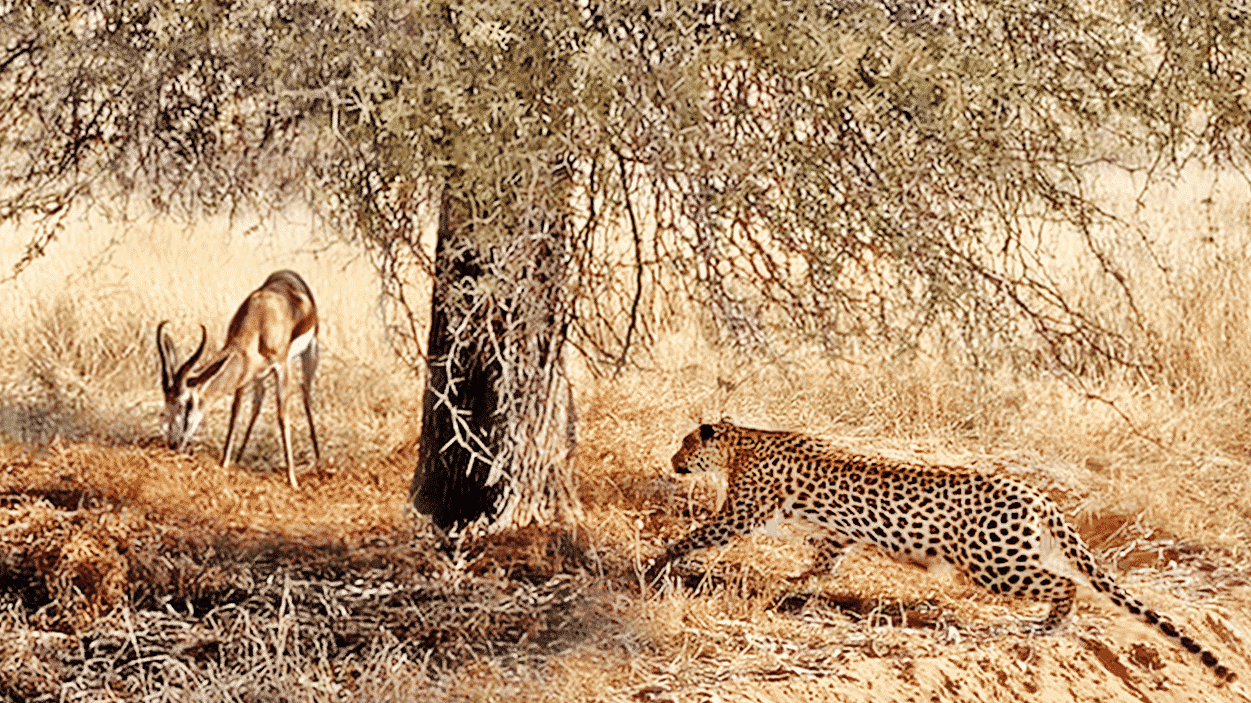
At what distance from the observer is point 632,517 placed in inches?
292

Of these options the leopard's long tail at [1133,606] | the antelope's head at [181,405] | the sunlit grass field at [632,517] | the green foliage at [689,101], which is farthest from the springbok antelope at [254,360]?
the leopard's long tail at [1133,606]

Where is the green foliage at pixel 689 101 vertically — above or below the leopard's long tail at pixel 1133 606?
above

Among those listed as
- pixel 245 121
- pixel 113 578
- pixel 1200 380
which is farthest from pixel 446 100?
pixel 1200 380

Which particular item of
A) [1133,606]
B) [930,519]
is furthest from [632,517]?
[1133,606]

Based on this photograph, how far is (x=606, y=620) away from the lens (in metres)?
5.94

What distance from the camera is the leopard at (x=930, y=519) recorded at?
581 centimetres

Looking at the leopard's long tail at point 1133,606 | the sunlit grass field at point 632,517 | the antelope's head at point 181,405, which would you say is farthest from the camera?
the antelope's head at point 181,405

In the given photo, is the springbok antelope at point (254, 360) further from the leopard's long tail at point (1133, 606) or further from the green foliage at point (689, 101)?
the leopard's long tail at point (1133, 606)

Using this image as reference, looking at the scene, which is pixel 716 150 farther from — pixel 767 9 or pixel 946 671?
pixel 946 671

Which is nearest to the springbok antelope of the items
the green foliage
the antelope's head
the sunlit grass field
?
the antelope's head

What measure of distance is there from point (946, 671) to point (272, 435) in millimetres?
4820

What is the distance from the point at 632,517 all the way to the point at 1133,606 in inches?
96.8

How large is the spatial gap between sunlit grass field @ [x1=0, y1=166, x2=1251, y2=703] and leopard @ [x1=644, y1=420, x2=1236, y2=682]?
225 millimetres

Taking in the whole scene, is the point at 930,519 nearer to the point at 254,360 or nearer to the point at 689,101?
the point at 689,101
